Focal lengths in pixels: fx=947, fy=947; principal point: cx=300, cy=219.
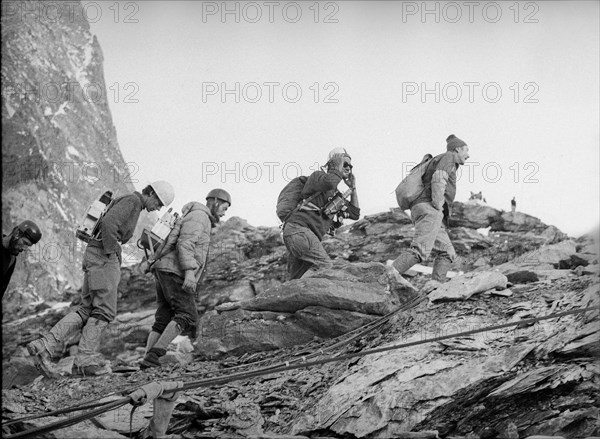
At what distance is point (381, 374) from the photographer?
8.07 m

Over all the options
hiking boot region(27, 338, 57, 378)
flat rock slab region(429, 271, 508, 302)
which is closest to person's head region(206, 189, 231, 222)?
hiking boot region(27, 338, 57, 378)

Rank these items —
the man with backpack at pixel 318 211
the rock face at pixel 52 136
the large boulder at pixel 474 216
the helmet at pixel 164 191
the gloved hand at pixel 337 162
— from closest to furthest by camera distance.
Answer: the helmet at pixel 164 191 < the man with backpack at pixel 318 211 < the gloved hand at pixel 337 162 < the rock face at pixel 52 136 < the large boulder at pixel 474 216

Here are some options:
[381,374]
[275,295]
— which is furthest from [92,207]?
[381,374]

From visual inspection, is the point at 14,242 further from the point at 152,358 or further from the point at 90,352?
the point at 152,358

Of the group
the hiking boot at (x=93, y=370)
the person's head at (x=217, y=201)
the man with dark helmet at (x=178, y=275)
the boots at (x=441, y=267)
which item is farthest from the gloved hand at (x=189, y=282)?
the boots at (x=441, y=267)

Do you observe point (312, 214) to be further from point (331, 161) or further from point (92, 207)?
point (92, 207)

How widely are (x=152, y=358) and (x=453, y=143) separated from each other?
4.13m

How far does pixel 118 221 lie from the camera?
31.6ft

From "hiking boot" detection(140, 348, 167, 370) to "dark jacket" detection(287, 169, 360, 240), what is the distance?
7.13 feet

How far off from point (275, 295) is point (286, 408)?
6.33ft

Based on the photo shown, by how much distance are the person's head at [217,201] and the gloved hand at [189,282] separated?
83cm

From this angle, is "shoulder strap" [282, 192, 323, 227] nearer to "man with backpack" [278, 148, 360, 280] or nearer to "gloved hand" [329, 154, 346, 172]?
"man with backpack" [278, 148, 360, 280]

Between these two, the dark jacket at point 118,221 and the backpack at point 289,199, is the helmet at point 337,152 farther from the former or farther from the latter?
the dark jacket at point 118,221

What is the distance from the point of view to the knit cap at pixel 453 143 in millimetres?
10758
